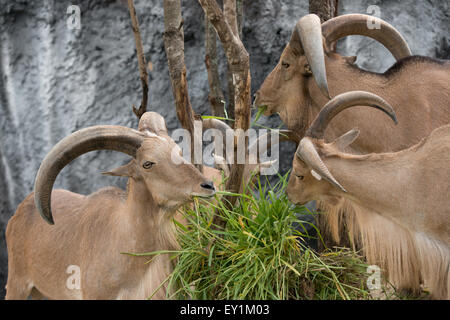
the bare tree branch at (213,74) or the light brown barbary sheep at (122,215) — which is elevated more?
the bare tree branch at (213,74)

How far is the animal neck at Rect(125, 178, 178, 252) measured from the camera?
381cm

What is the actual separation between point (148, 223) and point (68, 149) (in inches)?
28.0

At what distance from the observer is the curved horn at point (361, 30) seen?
479 centimetres

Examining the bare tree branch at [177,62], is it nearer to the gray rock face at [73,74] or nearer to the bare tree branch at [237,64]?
the bare tree branch at [237,64]

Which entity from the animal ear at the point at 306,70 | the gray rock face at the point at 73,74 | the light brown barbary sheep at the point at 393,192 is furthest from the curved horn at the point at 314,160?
the gray rock face at the point at 73,74

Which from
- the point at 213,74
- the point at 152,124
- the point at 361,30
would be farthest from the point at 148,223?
the point at 213,74

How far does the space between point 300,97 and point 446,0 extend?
3354 millimetres

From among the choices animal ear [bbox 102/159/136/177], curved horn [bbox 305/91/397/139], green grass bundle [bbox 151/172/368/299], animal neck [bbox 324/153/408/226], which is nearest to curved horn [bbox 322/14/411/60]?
curved horn [bbox 305/91/397/139]

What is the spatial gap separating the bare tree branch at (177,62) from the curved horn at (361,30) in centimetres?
121

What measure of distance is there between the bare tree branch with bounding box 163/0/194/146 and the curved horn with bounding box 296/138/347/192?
3.49ft

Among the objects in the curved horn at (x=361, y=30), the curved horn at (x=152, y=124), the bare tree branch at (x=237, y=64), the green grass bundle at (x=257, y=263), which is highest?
the curved horn at (x=361, y=30)

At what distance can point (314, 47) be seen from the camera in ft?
14.1

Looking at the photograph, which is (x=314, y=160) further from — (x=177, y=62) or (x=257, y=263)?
(x=177, y=62)
